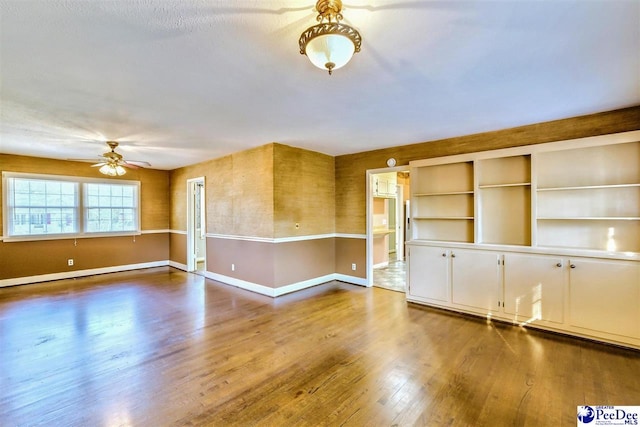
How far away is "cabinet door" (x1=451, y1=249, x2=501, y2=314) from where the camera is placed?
12.0 ft

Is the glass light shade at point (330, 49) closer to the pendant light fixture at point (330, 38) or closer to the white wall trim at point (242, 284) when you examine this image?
the pendant light fixture at point (330, 38)

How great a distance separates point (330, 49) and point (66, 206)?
7039 mm

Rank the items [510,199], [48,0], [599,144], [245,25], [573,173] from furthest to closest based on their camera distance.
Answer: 1. [510,199]
2. [573,173]
3. [599,144]
4. [245,25]
5. [48,0]

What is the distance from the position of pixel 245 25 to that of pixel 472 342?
3.54 metres

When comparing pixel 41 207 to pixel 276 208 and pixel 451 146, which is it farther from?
pixel 451 146

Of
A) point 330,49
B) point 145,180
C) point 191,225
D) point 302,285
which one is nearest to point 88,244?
point 145,180

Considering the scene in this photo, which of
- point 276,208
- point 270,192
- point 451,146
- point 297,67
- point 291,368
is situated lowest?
point 291,368

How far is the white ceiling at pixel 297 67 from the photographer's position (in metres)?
1.63

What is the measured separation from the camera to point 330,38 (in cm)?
150

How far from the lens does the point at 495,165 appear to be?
393 cm

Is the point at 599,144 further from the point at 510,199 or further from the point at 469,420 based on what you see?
the point at 469,420

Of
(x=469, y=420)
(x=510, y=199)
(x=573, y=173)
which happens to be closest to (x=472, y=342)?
(x=469, y=420)

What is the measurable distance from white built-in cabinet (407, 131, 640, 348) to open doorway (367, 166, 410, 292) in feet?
3.21

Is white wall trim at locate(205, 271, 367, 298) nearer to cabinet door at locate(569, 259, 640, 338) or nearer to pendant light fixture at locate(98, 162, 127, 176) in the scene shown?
pendant light fixture at locate(98, 162, 127, 176)
